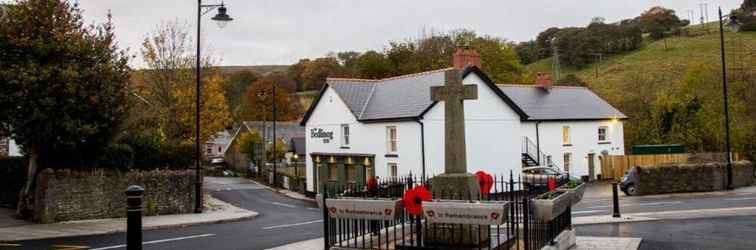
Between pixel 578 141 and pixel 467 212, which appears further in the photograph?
pixel 578 141

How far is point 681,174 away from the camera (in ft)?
97.1

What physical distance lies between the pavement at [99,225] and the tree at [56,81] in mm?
2382

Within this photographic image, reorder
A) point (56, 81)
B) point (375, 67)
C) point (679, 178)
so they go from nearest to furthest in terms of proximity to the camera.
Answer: point (56, 81)
point (679, 178)
point (375, 67)

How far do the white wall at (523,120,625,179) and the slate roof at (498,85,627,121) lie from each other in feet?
1.45

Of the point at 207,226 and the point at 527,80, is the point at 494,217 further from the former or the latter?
the point at 527,80

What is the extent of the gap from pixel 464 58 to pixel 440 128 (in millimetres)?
3826

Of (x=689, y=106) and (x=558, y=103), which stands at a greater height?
(x=558, y=103)

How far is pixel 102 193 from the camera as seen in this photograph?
21203mm

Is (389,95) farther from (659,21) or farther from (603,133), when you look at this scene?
(659,21)

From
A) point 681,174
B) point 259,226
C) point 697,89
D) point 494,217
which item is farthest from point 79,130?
point 697,89

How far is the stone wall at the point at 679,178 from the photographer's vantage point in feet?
96.5

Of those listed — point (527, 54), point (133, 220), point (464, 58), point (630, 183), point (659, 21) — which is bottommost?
point (630, 183)

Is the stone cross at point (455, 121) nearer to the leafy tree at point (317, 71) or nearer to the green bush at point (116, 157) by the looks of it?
the green bush at point (116, 157)

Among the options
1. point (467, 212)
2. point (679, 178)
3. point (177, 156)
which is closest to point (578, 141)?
point (679, 178)
